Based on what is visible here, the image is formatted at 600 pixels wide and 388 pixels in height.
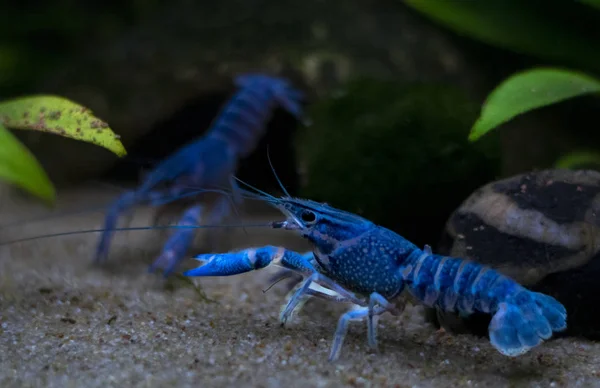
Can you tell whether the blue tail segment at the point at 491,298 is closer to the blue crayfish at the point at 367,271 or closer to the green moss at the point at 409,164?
the blue crayfish at the point at 367,271

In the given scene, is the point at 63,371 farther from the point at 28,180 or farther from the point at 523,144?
the point at 523,144

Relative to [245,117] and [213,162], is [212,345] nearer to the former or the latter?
[213,162]

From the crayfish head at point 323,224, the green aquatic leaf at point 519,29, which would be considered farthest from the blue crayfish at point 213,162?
the green aquatic leaf at point 519,29

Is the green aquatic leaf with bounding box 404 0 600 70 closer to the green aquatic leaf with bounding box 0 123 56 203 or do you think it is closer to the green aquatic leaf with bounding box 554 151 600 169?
the green aquatic leaf with bounding box 554 151 600 169

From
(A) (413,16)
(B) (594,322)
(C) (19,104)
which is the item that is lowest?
(B) (594,322)

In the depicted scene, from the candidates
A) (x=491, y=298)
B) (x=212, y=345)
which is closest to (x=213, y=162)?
(x=212, y=345)

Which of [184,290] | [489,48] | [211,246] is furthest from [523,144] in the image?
[184,290]
